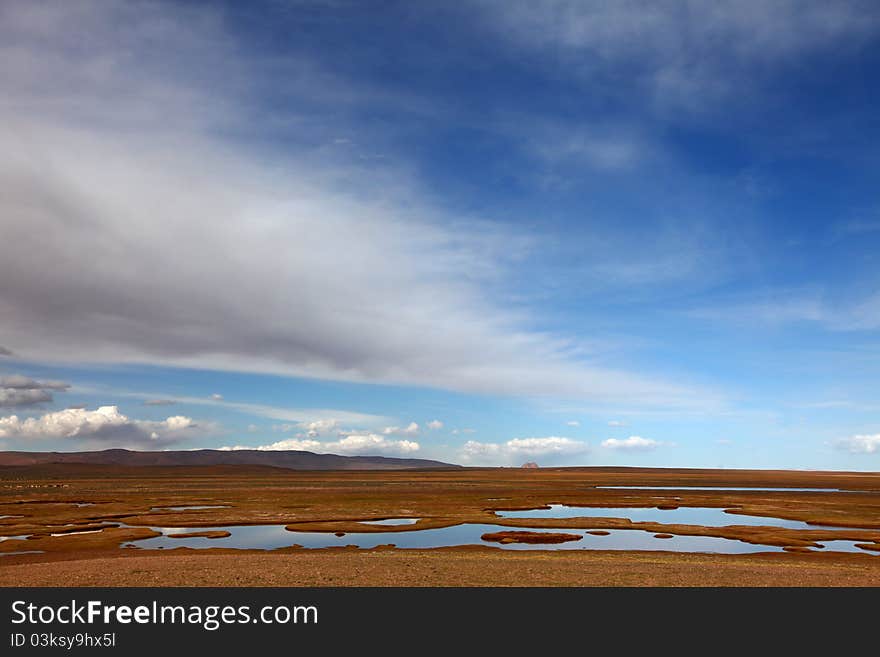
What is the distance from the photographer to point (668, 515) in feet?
236

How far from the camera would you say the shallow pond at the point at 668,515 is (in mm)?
62500

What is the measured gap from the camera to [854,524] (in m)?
58.9

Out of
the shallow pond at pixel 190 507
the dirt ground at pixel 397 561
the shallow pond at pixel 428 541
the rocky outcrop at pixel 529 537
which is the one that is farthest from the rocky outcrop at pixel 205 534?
the shallow pond at pixel 190 507

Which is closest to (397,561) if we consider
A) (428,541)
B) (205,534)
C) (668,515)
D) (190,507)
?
(428,541)

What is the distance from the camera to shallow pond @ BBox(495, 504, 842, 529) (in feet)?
205

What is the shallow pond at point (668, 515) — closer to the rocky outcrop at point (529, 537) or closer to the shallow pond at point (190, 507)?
the rocky outcrop at point (529, 537)

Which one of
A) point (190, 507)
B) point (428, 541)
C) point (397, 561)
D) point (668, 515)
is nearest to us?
point (397, 561)

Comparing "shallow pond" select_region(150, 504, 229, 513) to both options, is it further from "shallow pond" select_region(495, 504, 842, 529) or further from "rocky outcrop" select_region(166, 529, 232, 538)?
"shallow pond" select_region(495, 504, 842, 529)

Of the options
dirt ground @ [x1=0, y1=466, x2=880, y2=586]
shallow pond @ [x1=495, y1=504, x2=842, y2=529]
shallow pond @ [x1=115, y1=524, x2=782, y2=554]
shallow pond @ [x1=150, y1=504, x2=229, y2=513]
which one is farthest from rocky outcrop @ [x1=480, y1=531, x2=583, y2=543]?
shallow pond @ [x1=150, y1=504, x2=229, y2=513]

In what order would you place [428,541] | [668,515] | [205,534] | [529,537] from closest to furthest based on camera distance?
1. [428,541]
2. [529,537]
3. [205,534]
4. [668,515]

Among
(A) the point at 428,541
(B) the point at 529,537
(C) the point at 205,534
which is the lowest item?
(C) the point at 205,534

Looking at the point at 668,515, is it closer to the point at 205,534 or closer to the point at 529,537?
the point at 529,537
